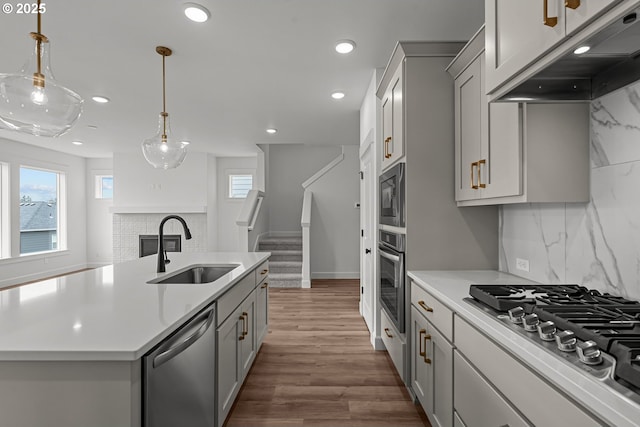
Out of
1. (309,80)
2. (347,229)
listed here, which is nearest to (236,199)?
(347,229)

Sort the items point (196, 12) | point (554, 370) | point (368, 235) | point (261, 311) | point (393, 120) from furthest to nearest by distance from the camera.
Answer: point (368, 235) < point (261, 311) < point (393, 120) < point (196, 12) < point (554, 370)

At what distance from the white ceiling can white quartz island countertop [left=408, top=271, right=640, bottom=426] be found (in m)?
1.93

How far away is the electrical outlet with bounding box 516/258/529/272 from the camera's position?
195 centimetres

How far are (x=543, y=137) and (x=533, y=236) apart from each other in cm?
61

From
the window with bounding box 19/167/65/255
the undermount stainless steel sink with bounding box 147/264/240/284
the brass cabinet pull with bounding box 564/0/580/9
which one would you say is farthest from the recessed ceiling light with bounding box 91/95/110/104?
the brass cabinet pull with bounding box 564/0/580/9

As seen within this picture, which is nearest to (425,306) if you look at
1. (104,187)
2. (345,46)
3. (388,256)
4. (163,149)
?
(388,256)

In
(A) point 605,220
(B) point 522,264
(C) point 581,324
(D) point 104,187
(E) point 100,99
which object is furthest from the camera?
(D) point 104,187

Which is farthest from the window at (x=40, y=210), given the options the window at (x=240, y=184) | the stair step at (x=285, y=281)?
the stair step at (x=285, y=281)

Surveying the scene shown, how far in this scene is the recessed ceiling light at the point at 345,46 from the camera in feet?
8.81

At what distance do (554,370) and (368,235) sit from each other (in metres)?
2.90

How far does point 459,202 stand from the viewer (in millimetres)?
2207

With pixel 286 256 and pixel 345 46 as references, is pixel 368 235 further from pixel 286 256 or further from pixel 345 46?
pixel 286 256

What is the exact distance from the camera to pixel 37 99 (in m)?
1.74

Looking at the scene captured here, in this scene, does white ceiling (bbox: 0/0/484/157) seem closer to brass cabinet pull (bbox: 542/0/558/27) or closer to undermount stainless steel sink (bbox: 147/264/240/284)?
brass cabinet pull (bbox: 542/0/558/27)
